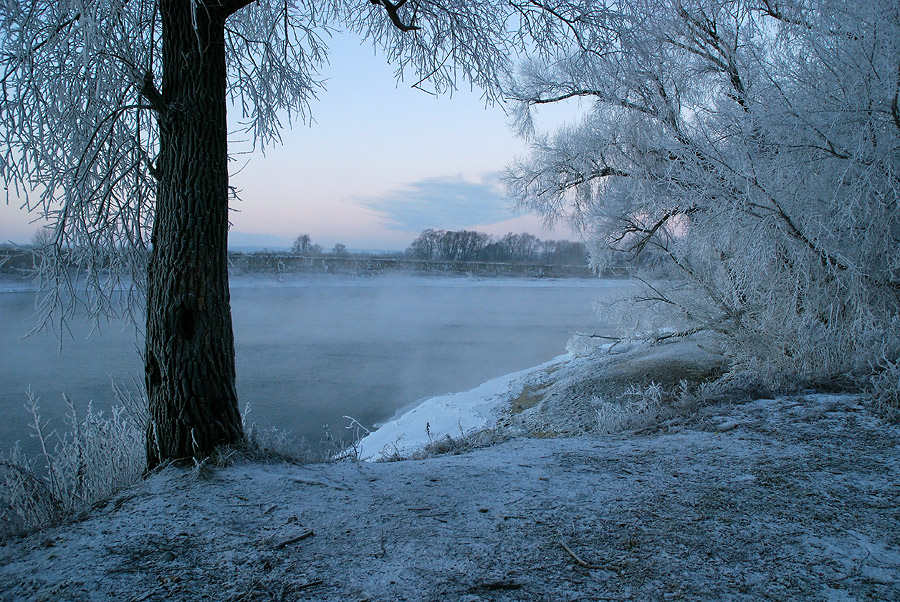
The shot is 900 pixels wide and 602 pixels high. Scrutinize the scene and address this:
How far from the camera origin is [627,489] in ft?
8.95

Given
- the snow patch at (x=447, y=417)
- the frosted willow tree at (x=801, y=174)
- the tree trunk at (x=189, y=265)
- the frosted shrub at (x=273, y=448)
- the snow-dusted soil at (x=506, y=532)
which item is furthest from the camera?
the snow patch at (x=447, y=417)

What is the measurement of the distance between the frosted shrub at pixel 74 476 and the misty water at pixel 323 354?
75cm

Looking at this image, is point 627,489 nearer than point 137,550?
No

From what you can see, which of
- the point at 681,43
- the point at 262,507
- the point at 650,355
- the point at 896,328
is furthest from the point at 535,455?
the point at 681,43

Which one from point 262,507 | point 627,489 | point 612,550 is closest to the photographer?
point 612,550

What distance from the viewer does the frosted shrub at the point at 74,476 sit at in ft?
8.89

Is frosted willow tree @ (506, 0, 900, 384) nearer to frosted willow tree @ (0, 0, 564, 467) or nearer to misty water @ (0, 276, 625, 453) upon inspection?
frosted willow tree @ (0, 0, 564, 467)

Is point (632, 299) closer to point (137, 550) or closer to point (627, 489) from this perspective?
point (627, 489)

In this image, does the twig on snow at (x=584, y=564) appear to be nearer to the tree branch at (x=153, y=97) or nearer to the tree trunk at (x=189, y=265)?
the tree trunk at (x=189, y=265)

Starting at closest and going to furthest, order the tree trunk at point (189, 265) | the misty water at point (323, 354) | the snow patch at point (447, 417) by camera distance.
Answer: the tree trunk at point (189, 265) < the snow patch at point (447, 417) < the misty water at point (323, 354)

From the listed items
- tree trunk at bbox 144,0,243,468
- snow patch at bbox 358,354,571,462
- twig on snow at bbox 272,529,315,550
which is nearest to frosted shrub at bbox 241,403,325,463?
tree trunk at bbox 144,0,243,468

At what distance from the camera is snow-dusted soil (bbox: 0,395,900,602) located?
1831 mm

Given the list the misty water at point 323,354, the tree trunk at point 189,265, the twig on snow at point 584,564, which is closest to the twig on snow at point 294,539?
the twig on snow at point 584,564

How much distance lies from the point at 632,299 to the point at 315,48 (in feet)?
29.2
